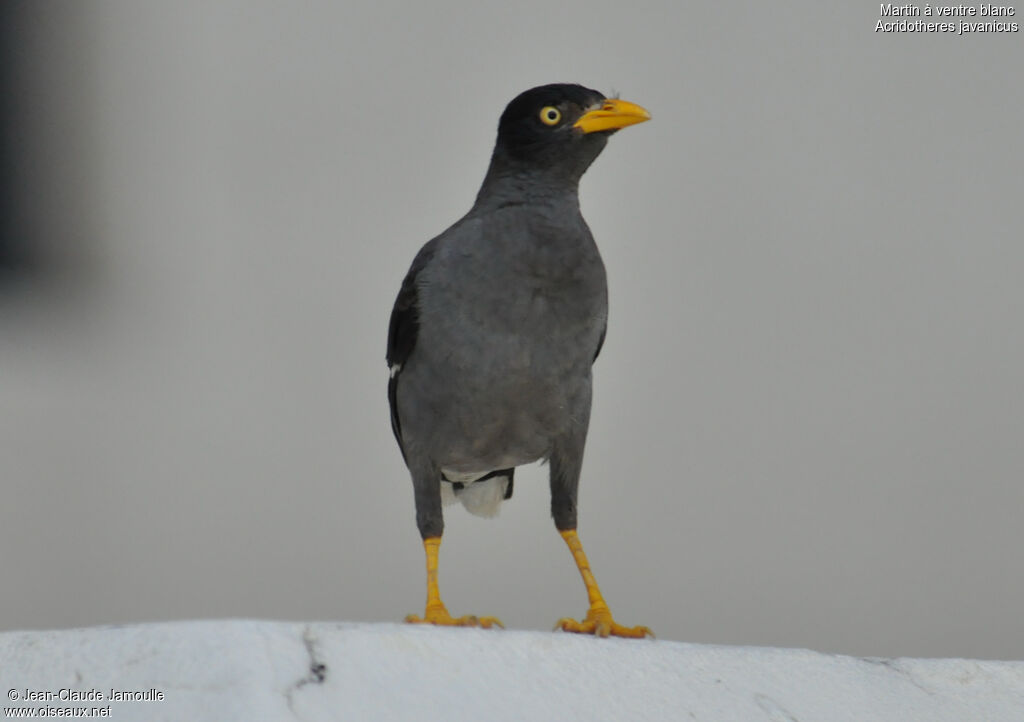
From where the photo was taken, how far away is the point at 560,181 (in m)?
3.03

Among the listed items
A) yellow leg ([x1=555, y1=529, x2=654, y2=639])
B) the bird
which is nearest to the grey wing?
the bird

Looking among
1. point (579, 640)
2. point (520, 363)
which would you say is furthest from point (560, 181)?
point (579, 640)

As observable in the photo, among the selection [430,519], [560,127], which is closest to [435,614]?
[430,519]

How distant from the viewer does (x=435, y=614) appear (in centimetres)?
267

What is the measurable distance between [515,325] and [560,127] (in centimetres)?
52

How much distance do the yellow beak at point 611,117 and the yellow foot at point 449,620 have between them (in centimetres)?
112

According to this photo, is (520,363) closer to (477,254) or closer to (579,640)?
(477,254)

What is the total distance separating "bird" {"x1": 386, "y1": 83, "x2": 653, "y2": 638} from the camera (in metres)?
2.81

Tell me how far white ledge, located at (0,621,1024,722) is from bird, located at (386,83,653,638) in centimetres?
47

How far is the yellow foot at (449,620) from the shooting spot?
2.44m

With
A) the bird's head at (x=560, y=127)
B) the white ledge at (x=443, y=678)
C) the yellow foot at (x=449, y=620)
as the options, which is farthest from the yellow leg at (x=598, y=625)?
the bird's head at (x=560, y=127)

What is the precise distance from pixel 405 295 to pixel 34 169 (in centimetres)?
179

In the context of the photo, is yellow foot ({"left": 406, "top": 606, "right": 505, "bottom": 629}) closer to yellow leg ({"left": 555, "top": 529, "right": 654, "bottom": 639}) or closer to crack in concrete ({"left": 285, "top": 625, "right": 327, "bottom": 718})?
yellow leg ({"left": 555, "top": 529, "right": 654, "bottom": 639})

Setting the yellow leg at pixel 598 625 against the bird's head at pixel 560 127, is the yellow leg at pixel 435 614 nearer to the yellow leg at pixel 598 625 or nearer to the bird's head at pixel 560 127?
the yellow leg at pixel 598 625
